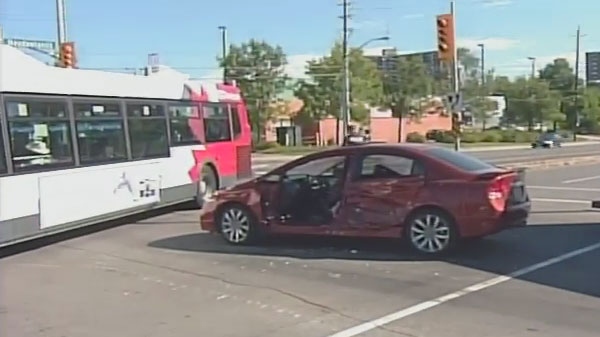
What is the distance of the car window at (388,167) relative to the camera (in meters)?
11.0

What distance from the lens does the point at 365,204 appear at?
36.5 ft

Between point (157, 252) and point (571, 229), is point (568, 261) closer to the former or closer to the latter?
point (571, 229)

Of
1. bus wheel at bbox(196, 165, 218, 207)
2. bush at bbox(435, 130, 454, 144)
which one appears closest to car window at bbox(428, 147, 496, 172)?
bus wheel at bbox(196, 165, 218, 207)

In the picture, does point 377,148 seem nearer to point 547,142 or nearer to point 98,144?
point 98,144

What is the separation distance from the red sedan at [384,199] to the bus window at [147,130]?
3.51m

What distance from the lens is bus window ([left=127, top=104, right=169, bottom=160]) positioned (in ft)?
49.4

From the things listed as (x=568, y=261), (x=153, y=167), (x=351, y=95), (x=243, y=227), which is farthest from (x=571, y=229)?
(x=351, y=95)

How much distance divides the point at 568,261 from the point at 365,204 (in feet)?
8.62

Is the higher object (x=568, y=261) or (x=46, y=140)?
(x=46, y=140)

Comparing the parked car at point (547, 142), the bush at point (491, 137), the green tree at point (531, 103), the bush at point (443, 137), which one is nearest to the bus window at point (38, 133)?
the parked car at point (547, 142)

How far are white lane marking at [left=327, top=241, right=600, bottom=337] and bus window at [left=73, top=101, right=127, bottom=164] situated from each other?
22.9 feet

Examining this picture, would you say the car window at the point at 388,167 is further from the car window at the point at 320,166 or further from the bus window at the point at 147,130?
the bus window at the point at 147,130

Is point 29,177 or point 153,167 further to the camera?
point 153,167

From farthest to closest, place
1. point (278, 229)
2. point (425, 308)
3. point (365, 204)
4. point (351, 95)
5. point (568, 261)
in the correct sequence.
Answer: point (351, 95), point (278, 229), point (365, 204), point (568, 261), point (425, 308)
